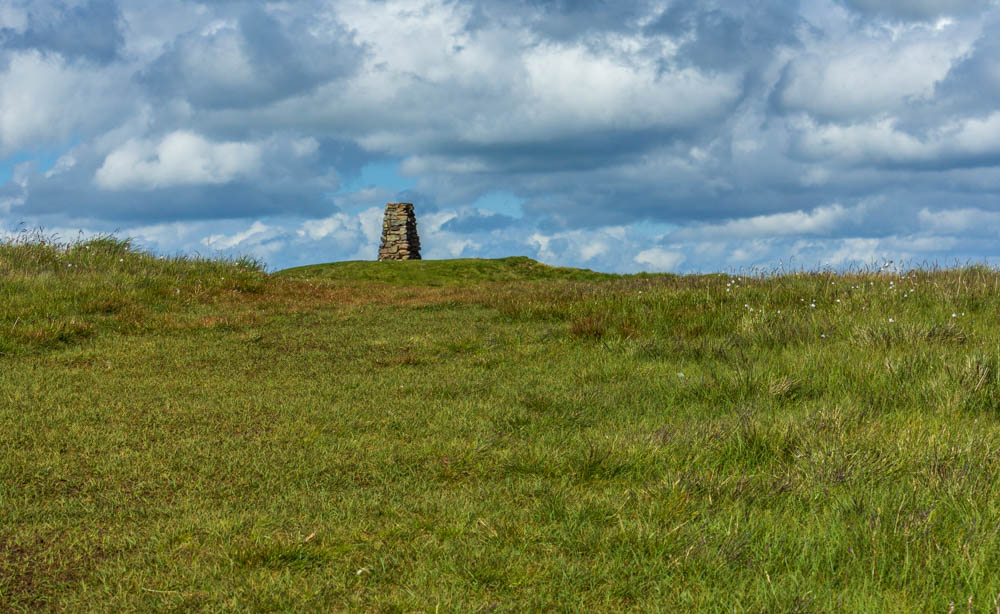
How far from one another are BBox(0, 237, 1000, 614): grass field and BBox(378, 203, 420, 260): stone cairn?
88.5ft

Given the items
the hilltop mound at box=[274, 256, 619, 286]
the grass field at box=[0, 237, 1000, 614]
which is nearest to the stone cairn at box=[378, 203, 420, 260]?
the hilltop mound at box=[274, 256, 619, 286]

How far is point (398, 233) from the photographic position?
124 feet

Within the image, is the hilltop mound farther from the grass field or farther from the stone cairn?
the grass field

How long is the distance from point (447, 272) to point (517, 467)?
23.3m

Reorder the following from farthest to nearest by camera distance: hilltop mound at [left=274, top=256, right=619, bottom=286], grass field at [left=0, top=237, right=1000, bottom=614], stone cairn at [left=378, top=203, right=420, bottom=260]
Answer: stone cairn at [left=378, top=203, right=420, bottom=260] < hilltop mound at [left=274, top=256, right=619, bottom=286] < grass field at [left=0, top=237, right=1000, bottom=614]

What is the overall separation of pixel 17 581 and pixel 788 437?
16.8 feet

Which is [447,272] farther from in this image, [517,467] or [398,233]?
[517,467]

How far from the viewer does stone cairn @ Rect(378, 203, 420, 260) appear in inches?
1483

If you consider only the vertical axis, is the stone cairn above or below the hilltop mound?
above

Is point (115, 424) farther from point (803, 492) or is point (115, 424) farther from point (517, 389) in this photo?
point (803, 492)

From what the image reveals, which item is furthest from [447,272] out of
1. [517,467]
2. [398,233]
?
[517,467]

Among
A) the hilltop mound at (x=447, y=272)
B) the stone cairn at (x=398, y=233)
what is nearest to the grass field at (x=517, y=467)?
the hilltop mound at (x=447, y=272)

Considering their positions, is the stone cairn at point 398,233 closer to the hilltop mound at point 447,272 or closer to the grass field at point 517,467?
the hilltop mound at point 447,272

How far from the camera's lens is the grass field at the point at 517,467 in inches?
140
